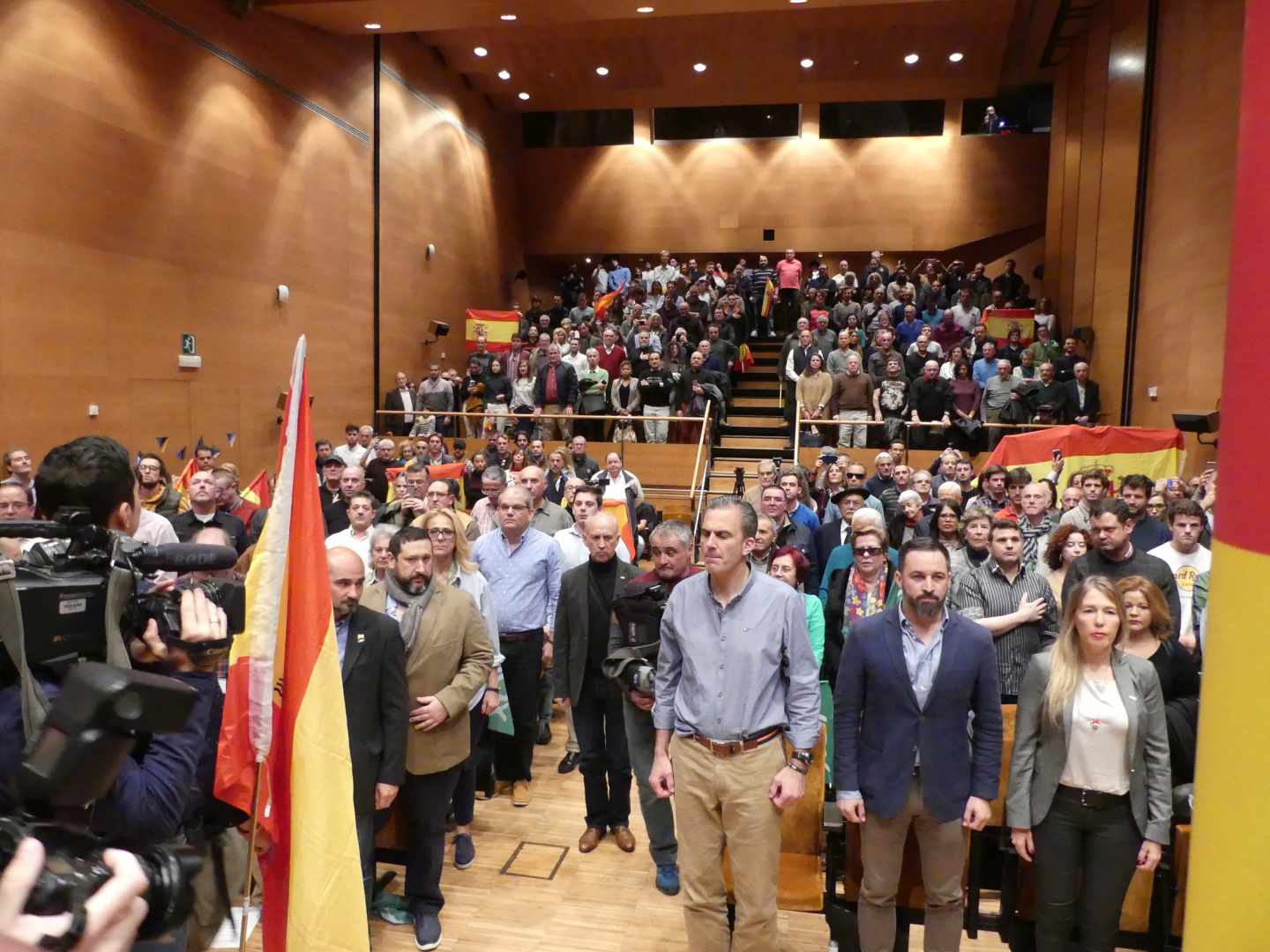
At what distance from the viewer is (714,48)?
16.4m

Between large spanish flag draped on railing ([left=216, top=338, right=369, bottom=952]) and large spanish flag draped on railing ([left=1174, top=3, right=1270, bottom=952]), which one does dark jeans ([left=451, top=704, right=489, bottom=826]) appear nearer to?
large spanish flag draped on railing ([left=216, top=338, right=369, bottom=952])

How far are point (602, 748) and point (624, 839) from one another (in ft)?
1.39

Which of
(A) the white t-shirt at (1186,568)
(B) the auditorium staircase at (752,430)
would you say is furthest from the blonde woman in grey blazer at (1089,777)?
(B) the auditorium staircase at (752,430)

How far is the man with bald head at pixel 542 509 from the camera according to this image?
5.87m

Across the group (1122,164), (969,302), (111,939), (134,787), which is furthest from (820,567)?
(969,302)

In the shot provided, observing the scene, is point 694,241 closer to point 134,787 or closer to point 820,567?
point 820,567

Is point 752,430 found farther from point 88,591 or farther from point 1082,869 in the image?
point 88,591

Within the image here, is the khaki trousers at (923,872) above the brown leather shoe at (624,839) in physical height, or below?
above

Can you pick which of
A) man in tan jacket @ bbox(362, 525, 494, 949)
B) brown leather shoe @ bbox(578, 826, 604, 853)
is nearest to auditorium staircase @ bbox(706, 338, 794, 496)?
brown leather shoe @ bbox(578, 826, 604, 853)

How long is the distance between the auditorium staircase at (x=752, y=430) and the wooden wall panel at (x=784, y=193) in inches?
179

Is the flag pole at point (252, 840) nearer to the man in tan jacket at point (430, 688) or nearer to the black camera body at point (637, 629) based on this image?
the man in tan jacket at point (430, 688)

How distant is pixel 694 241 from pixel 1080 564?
16.9 meters

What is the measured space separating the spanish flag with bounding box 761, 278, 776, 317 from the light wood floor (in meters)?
13.3

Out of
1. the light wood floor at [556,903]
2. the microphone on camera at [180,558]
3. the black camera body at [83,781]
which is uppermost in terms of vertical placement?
the microphone on camera at [180,558]
